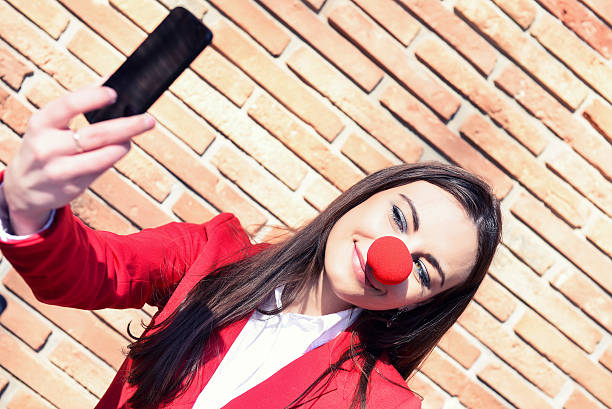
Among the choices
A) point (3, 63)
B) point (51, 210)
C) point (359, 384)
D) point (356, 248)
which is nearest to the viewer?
point (51, 210)

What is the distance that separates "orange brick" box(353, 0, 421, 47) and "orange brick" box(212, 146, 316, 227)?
19.0 inches

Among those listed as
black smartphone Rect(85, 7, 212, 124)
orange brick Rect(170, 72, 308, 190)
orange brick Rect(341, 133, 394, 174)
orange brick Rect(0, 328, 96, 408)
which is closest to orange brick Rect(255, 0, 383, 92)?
orange brick Rect(341, 133, 394, 174)

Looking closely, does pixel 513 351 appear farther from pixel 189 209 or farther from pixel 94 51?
pixel 94 51

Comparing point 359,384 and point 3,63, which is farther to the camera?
point 3,63

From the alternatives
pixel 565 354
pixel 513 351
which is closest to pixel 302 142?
pixel 513 351

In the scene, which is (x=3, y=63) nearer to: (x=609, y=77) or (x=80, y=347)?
(x=80, y=347)

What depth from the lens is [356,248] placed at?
3.12 feet

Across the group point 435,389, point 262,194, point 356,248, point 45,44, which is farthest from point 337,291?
point 45,44

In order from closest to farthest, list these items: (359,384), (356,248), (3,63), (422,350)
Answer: (356,248), (359,384), (422,350), (3,63)

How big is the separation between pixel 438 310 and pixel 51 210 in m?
0.81

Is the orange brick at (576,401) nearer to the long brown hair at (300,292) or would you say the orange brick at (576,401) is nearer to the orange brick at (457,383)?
the orange brick at (457,383)

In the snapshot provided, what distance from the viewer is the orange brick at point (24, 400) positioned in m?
1.40

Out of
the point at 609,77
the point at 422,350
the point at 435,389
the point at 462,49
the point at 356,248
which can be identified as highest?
the point at 609,77

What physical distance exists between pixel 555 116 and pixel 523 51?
189 mm
